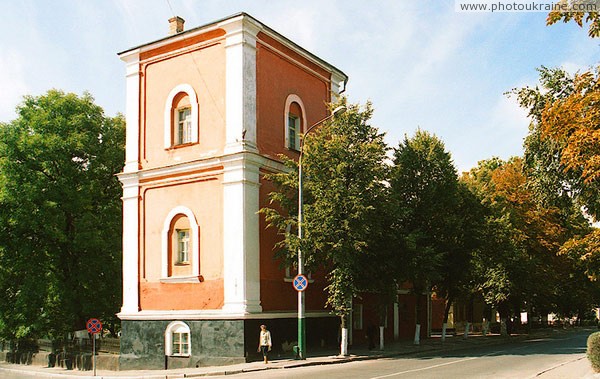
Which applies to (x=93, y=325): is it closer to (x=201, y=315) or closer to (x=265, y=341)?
(x=201, y=315)

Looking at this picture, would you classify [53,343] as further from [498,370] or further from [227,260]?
[498,370]

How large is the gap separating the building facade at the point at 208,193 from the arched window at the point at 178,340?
0.06 m

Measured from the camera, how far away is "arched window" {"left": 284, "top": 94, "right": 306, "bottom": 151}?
92.5 ft

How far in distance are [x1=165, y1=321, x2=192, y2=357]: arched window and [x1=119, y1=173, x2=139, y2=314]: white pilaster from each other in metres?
2.33

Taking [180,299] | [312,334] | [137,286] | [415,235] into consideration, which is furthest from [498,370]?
[137,286]

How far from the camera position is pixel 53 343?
3061 centimetres

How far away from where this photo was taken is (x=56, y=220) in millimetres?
31344

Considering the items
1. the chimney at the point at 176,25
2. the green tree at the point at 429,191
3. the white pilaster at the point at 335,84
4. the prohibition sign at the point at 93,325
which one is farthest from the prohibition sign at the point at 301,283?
the chimney at the point at 176,25

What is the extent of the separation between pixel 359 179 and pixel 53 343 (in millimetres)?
17454

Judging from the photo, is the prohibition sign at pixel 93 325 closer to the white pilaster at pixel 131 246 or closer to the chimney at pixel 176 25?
the white pilaster at pixel 131 246

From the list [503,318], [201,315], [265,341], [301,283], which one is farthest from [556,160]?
[503,318]

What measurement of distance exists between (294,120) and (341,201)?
22.5ft

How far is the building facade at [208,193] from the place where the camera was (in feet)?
80.4

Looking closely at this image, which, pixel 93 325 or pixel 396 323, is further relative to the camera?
pixel 396 323
